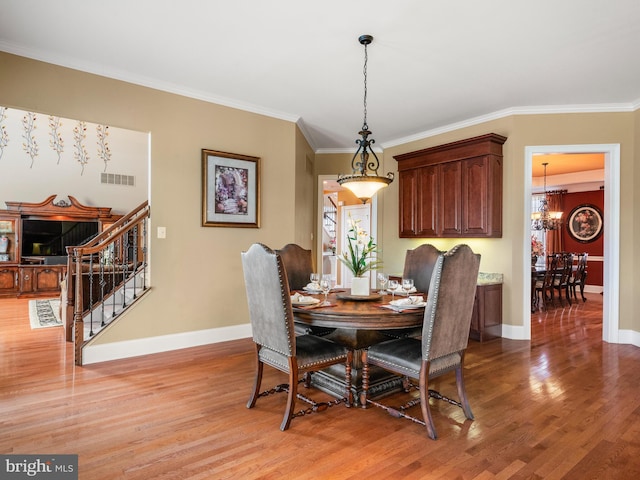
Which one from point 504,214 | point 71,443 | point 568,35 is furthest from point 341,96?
point 71,443

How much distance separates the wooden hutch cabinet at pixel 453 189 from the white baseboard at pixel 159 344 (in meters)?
2.83

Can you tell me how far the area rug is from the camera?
17.0 ft

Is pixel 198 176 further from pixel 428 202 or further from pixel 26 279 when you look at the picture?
pixel 26 279

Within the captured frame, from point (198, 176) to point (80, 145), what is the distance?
6.07 metres

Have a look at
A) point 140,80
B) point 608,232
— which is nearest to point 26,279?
point 140,80

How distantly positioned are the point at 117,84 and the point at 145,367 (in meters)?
2.71

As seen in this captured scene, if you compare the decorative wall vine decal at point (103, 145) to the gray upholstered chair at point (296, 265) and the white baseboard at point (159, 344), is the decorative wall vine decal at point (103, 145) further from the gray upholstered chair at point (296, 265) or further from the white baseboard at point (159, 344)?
the gray upholstered chair at point (296, 265)

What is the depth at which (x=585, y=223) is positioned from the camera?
30.5ft

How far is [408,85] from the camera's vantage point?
13.0 feet

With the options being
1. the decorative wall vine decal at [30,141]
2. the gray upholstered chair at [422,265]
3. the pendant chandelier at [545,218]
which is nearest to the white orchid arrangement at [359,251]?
the gray upholstered chair at [422,265]

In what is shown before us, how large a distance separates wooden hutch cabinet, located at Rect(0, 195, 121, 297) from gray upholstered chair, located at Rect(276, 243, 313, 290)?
21.7ft

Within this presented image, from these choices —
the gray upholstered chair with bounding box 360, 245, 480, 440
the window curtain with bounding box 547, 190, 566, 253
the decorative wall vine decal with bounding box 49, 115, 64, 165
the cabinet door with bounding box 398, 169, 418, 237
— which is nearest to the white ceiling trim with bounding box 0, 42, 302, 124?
the cabinet door with bounding box 398, 169, 418, 237

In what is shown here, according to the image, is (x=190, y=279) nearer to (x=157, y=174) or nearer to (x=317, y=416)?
(x=157, y=174)

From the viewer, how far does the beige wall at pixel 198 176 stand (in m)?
3.57
